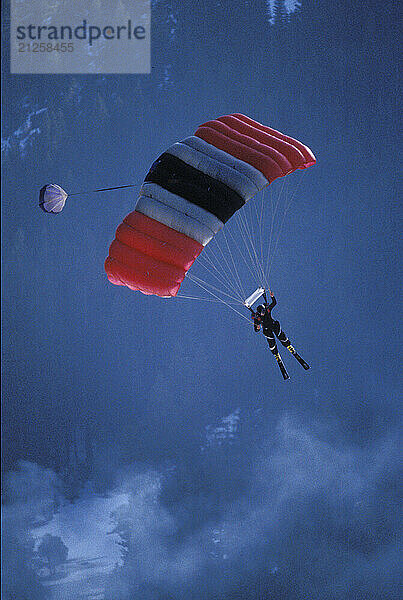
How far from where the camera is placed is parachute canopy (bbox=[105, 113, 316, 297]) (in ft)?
27.4

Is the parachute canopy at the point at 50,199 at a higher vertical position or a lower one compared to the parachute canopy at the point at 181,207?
higher

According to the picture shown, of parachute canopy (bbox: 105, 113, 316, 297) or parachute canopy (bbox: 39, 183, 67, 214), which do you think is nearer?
parachute canopy (bbox: 105, 113, 316, 297)

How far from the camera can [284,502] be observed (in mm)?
17844

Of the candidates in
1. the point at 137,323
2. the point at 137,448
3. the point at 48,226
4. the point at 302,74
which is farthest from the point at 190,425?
the point at 302,74

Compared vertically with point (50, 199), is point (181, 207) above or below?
below

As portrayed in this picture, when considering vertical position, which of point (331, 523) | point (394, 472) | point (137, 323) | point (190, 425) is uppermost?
point (137, 323)

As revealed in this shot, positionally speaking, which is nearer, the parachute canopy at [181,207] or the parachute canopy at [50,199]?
the parachute canopy at [181,207]

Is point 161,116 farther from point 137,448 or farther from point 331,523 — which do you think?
point 331,523

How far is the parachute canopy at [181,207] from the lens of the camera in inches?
329

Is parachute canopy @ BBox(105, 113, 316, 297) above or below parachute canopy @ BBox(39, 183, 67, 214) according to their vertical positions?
below

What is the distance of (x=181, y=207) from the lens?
850 centimetres

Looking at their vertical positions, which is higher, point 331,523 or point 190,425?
point 190,425

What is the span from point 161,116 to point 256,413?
25.9 feet

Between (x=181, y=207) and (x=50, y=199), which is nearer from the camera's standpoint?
(x=181, y=207)
